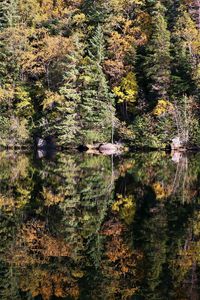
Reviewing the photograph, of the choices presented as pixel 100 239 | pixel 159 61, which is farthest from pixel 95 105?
pixel 100 239

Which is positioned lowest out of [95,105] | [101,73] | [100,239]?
[100,239]

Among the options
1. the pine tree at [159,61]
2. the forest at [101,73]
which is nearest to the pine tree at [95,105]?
the forest at [101,73]

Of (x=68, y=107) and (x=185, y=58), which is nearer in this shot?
(x=68, y=107)

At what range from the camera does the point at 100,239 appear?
11.0 m

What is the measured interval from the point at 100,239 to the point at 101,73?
108 feet

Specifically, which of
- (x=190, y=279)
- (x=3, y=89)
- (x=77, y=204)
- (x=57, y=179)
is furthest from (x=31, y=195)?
(x=3, y=89)

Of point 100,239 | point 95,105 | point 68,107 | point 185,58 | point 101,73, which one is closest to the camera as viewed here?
point 100,239

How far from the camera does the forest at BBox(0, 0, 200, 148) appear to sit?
42.0m

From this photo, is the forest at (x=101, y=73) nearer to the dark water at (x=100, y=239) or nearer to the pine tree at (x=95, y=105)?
the pine tree at (x=95, y=105)

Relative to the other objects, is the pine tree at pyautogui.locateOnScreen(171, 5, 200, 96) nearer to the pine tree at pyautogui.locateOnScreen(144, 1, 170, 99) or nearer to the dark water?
the pine tree at pyautogui.locateOnScreen(144, 1, 170, 99)

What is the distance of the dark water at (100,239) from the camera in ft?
26.1

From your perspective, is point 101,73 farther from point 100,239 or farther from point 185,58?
point 100,239

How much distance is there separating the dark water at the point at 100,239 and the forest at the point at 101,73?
858 inches

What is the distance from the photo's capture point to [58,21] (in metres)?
48.6
